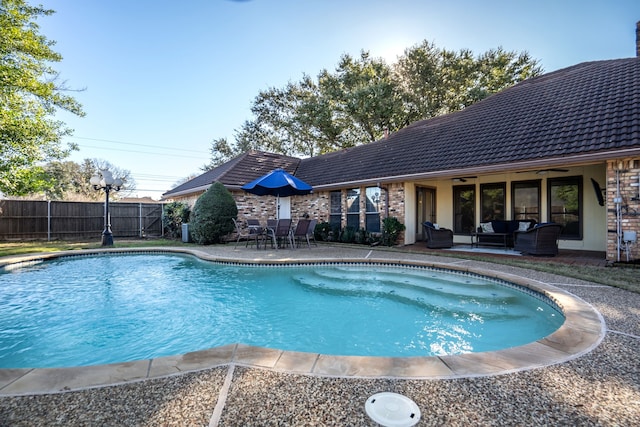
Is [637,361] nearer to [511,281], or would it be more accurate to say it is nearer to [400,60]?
[511,281]

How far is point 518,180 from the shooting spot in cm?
938

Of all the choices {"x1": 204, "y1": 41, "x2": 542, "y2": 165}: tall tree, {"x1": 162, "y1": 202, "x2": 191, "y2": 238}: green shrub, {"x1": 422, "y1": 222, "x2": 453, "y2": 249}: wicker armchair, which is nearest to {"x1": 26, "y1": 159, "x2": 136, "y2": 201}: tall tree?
{"x1": 162, "y1": 202, "x2": 191, "y2": 238}: green shrub

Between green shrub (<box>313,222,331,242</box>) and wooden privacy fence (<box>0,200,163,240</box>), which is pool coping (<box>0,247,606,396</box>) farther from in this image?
wooden privacy fence (<box>0,200,163,240</box>)

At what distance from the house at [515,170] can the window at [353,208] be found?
0.13 feet

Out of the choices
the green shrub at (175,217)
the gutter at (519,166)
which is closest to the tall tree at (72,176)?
the green shrub at (175,217)

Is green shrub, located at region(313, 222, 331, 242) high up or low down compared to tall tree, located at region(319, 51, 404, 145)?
down

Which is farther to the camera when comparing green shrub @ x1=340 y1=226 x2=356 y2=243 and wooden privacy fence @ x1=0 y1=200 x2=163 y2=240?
wooden privacy fence @ x1=0 y1=200 x2=163 y2=240

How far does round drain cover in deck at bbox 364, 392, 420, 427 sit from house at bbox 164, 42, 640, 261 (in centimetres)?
697

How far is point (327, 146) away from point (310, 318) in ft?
61.9

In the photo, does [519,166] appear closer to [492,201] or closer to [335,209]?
[492,201]

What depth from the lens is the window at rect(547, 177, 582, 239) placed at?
8.31 m

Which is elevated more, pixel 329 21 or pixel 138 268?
pixel 329 21

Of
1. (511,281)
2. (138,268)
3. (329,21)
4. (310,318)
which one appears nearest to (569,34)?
(329,21)

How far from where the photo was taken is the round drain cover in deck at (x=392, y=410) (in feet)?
A: 5.18
